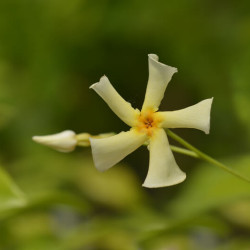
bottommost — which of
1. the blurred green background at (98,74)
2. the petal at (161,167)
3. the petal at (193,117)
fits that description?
the petal at (161,167)

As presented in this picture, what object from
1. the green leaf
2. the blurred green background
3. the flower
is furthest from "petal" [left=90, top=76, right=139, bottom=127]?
the blurred green background

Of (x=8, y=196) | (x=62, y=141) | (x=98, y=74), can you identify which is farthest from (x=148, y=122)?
(x=98, y=74)

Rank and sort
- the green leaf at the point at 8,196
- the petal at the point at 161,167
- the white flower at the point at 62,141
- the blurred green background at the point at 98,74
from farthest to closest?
the blurred green background at the point at 98,74
the green leaf at the point at 8,196
the white flower at the point at 62,141
the petal at the point at 161,167

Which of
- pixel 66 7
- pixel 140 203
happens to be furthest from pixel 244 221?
pixel 66 7

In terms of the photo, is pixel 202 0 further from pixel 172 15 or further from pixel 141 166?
pixel 141 166

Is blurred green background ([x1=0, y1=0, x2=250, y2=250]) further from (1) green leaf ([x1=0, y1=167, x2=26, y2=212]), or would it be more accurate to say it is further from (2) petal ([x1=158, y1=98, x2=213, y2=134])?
(2) petal ([x1=158, y1=98, x2=213, y2=134])

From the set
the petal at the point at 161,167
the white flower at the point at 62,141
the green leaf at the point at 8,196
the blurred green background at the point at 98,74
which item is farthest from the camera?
the blurred green background at the point at 98,74

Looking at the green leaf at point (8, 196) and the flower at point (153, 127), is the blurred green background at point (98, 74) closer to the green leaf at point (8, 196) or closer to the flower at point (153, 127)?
the green leaf at point (8, 196)

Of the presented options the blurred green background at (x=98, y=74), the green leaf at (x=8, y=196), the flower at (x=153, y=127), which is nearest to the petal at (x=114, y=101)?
the flower at (x=153, y=127)
